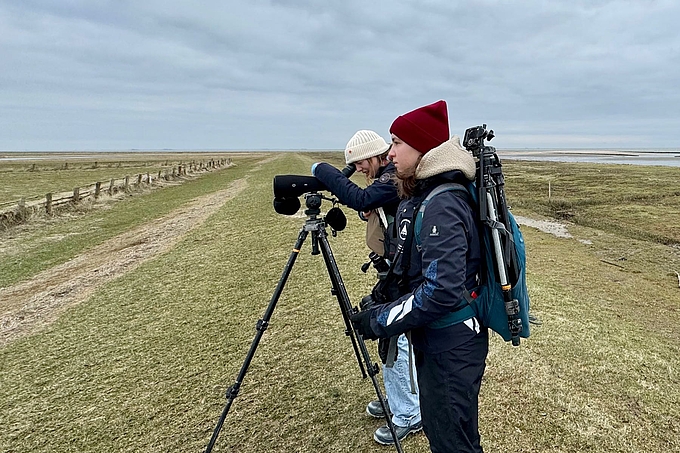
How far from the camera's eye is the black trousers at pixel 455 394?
7.25ft

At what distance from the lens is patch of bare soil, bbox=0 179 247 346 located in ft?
25.1

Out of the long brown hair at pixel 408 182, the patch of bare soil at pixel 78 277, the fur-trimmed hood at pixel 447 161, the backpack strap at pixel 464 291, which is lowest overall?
the patch of bare soil at pixel 78 277

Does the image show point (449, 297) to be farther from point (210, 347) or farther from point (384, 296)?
point (210, 347)

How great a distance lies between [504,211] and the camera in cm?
214

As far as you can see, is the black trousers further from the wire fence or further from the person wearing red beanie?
the wire fence

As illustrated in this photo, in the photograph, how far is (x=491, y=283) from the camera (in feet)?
7.24

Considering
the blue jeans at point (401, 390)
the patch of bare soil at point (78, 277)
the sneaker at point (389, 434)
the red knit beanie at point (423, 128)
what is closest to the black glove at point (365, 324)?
the red knit beanie at point (423, 128)

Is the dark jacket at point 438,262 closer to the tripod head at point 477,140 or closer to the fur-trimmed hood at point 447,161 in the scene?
the fur-trimmed hood at point 447,161

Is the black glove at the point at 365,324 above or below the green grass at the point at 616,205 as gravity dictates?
above

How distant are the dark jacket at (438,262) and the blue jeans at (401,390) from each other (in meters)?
1.16

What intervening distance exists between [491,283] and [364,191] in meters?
1.03

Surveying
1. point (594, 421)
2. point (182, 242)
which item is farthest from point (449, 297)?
point (182, 242)

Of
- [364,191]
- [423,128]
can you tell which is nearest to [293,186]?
[364,191]

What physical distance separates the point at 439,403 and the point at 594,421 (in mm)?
2454
